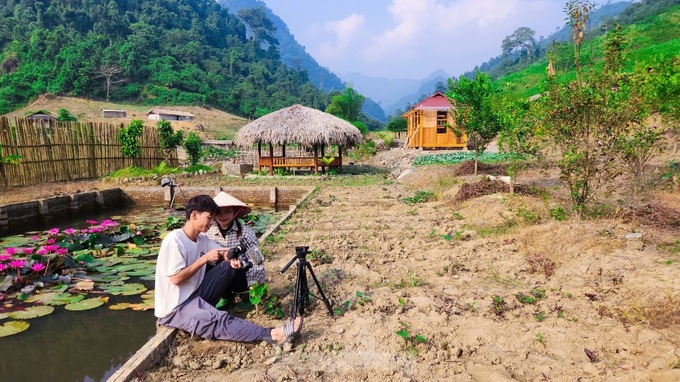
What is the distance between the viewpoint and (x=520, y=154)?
24.8 ft

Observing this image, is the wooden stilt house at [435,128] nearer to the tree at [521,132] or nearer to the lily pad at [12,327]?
the tree at [521,132]

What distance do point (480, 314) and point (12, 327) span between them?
4.40 m

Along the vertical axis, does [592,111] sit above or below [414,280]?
above

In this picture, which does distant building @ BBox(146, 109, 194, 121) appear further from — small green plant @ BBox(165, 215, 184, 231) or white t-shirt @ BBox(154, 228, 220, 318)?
white t-shirt @ BBox(154, 228, 220, 318)

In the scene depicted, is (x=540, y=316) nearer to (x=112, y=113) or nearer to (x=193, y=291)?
(x=193, y=291)

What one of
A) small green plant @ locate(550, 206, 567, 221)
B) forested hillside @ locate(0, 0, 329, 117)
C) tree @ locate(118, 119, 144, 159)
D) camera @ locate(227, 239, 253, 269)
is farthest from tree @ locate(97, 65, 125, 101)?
camera @ locate(227, 239, 253, 269)

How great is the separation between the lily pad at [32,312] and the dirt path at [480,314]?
210cm

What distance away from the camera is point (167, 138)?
56.9 ft

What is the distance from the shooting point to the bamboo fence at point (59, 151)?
434 inches

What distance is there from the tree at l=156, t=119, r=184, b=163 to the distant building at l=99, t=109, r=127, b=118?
3098 cm

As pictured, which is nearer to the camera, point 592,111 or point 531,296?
point 531,296

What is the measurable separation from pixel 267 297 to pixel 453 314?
1.74 metres

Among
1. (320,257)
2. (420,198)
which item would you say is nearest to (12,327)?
(320,257)

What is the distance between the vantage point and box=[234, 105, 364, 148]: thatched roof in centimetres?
1627
